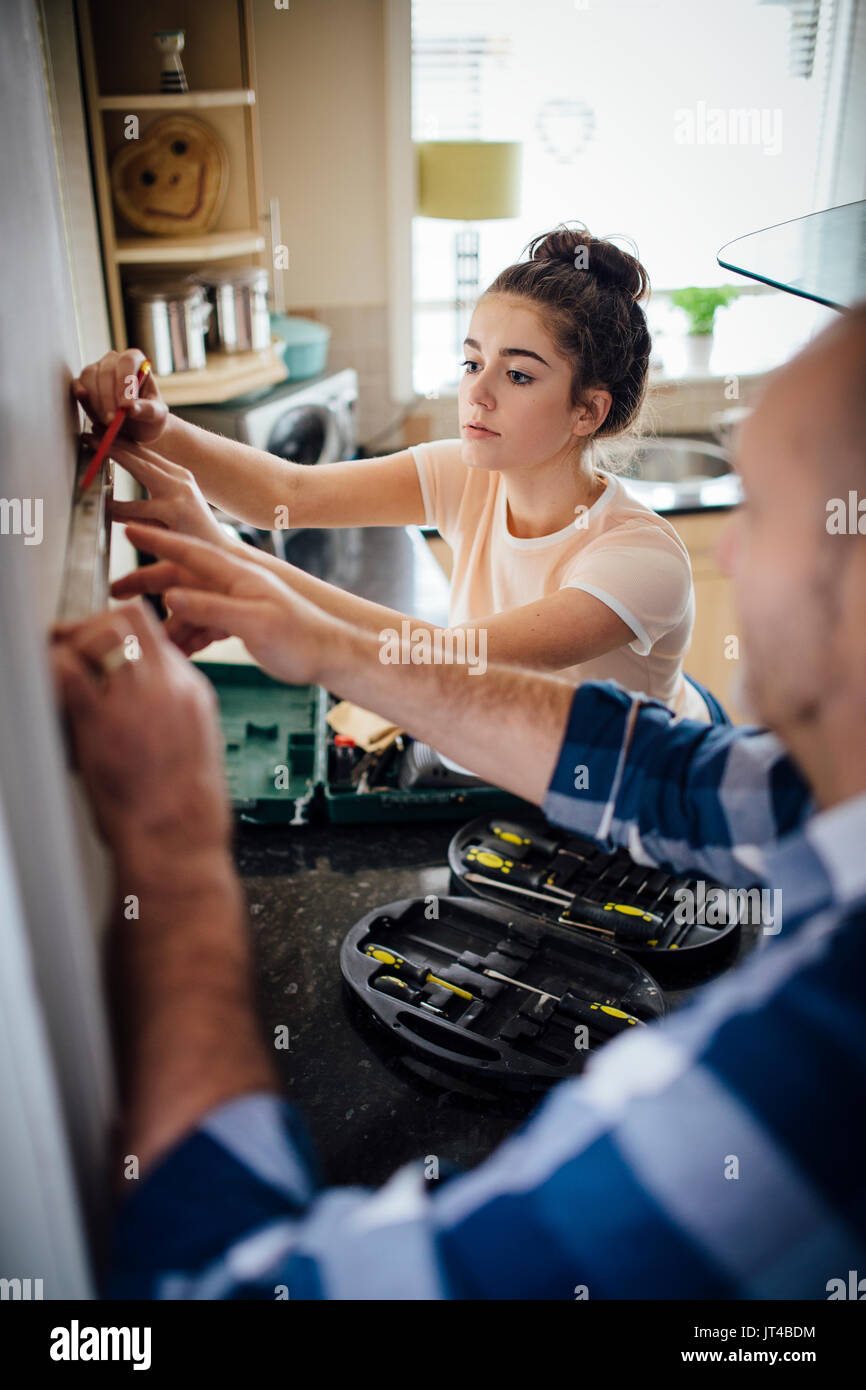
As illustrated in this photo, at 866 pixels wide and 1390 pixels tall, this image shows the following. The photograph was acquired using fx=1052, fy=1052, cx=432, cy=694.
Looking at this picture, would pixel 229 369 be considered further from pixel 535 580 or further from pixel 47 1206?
pixel 47 1206

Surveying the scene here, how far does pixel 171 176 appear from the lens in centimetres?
201

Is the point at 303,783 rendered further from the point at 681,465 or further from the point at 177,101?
the point at 681,465

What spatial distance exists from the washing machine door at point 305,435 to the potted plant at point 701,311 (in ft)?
3.75

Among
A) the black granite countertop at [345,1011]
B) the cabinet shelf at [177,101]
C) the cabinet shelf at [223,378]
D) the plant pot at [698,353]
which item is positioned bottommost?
the black granite countertop at [345,1011]

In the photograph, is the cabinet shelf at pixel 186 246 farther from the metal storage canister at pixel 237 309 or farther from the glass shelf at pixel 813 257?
the glass shelf at pixel 813 257

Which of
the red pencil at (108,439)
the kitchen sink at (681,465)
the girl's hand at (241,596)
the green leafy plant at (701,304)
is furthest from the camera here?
the green leafy plant at (701,304)

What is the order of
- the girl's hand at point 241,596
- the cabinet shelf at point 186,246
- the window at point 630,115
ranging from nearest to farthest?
the girl's hand at point 241,596, the cabinet shelf at point 186,246, the window at point 630,115

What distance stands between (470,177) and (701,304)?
77 cm

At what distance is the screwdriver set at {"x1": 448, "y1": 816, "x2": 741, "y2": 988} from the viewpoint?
1.00 m

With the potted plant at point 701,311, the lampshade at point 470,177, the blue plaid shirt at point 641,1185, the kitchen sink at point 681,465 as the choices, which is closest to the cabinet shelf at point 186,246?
the lampshade at point 470,177

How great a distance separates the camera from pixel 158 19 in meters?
1.96

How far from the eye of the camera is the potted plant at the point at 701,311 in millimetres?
2832

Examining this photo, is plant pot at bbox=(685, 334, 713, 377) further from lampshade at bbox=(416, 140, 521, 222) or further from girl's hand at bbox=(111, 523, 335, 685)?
girl's hand at bbox=(111, 523, 335, 685)

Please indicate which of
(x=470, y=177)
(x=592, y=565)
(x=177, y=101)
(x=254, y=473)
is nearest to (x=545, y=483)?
(x=592, y=565)
